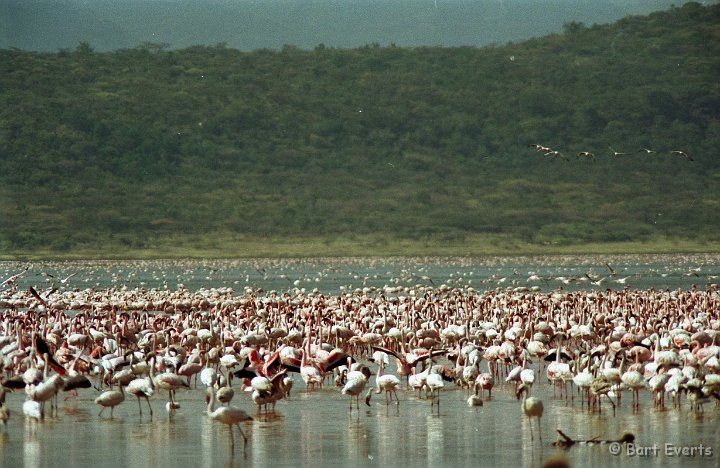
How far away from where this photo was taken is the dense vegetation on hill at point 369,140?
82438mm

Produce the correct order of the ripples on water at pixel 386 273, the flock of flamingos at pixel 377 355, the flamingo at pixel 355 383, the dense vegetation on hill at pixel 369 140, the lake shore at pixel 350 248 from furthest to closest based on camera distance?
1. the dense vegetation on hill at pixel 369 140
2. the lake shore at pixel 350 248
3. the ripples on water at pixel 386 273
4. the flock of flamingos at pixel 377 355
5. the flamingo at pixel 355 383

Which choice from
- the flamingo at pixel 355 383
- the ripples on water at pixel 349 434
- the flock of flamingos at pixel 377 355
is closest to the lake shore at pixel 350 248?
the flock of flamingos at pixel 377 355

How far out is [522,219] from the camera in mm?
83250

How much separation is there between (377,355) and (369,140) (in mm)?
80915

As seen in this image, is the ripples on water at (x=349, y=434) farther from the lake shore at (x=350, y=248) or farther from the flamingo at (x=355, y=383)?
the lake shore at (x=350, y=248)

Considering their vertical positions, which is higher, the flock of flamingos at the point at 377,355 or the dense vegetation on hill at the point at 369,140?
the dense vegetation on hill at the point at 369,140

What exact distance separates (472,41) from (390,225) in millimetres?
36959

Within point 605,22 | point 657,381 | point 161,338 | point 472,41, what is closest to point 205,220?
point 472,41

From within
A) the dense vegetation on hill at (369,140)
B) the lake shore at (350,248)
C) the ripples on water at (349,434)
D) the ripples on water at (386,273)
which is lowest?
the ripples on water at (349,434)

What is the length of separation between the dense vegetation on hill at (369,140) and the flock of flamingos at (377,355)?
5595 centimetres

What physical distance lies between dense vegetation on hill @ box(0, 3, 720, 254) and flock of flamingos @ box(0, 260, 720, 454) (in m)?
55.9

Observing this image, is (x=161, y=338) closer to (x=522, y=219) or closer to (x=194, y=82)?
(x=522, y=219)

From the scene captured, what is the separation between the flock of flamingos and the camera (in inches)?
581

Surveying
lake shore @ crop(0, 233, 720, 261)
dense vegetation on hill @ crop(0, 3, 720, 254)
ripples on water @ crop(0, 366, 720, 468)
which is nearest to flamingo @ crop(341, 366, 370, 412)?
ripples on water @ crop(0, 366, 720, 468)
